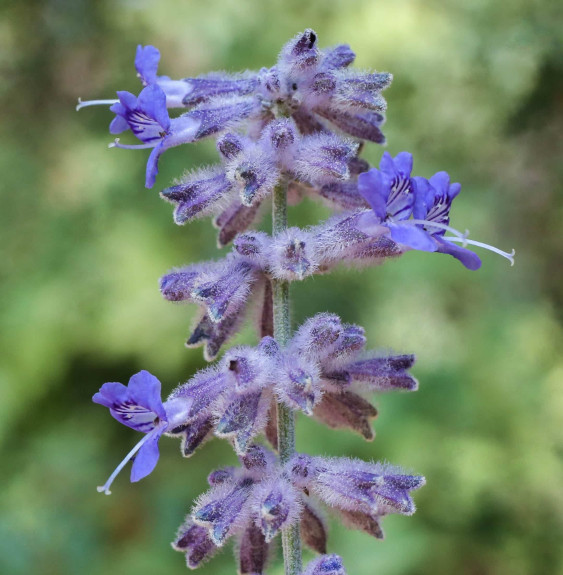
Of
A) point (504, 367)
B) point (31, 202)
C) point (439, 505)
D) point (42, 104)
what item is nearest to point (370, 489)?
point (439, 505)

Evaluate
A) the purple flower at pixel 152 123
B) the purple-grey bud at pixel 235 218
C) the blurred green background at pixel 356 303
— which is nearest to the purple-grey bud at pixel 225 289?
the purple-grey bud at pixel 235 218

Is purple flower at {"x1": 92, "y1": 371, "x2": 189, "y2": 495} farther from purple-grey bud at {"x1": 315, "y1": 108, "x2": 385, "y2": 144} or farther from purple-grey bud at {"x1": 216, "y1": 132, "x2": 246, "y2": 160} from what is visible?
purple-grey bud at {"x1": 315, "y1": 108, "x2": 385, "y2": 144}

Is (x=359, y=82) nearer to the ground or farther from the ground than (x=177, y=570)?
farther from the ground

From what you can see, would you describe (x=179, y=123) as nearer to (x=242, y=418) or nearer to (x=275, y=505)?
(x=242, y=418)

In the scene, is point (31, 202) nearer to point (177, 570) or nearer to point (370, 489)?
point (177, 570)

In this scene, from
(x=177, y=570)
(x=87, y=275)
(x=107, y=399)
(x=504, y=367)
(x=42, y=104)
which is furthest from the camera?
(x=42, y=104)

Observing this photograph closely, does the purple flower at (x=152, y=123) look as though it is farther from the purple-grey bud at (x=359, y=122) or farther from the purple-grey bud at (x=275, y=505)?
the purple-grey bud at (x=275, y=505)

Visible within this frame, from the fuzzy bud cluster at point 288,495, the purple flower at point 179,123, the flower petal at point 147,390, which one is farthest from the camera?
the purple flower at point 179,123
